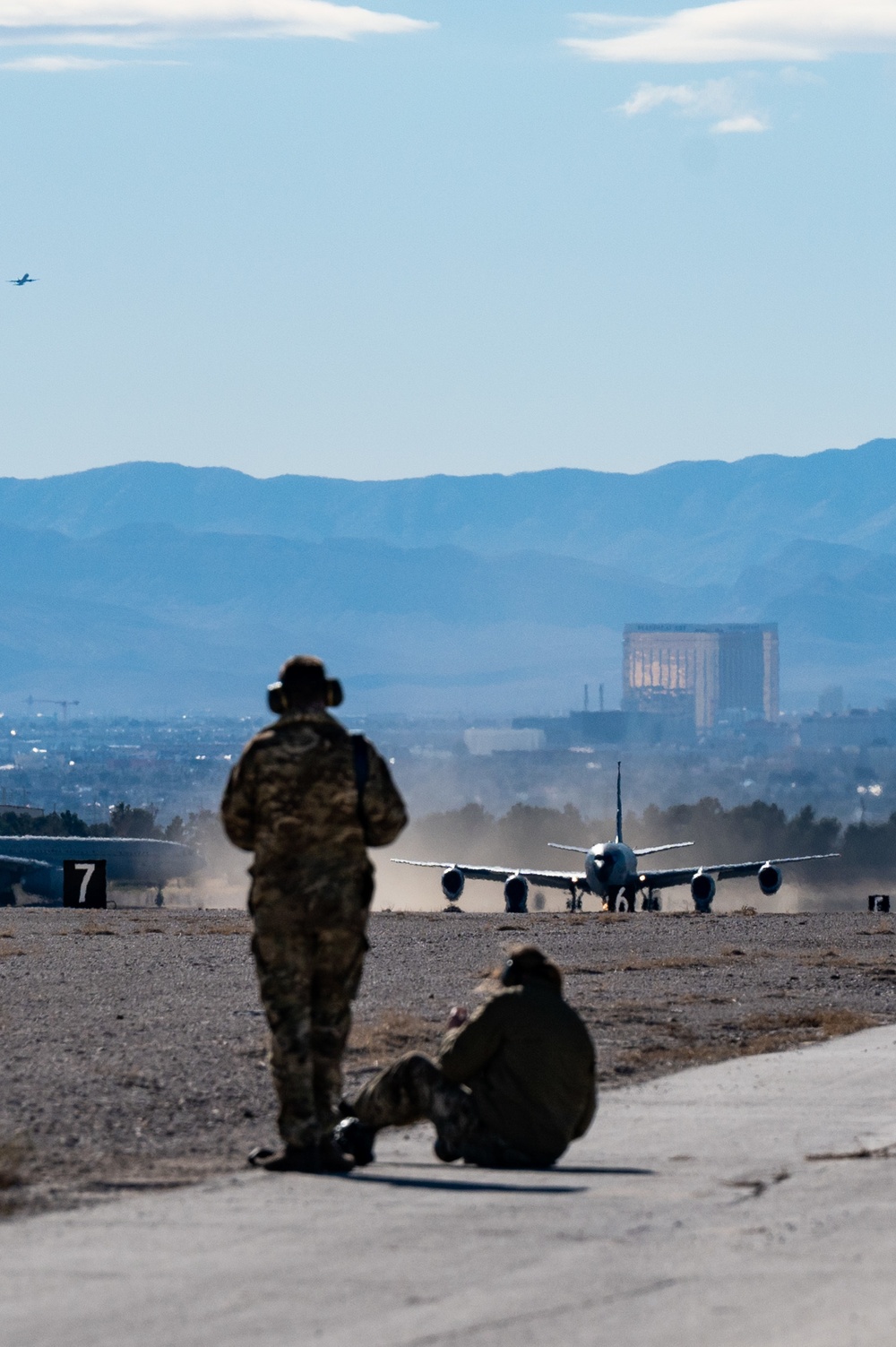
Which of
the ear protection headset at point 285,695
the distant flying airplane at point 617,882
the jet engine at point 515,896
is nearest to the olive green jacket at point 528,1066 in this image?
the ear protection headset at point 285,695

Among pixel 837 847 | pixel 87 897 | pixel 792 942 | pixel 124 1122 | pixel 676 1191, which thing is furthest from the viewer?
pixel 837 847

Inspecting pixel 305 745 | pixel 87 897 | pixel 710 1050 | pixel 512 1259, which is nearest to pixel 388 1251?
pixel 512 1259

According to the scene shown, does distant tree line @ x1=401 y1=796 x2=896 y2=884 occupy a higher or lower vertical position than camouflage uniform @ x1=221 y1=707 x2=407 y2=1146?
higher

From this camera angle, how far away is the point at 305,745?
10727 millimetres

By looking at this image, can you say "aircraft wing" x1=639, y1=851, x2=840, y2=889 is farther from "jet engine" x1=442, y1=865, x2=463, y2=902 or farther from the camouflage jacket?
the camouflage jacket

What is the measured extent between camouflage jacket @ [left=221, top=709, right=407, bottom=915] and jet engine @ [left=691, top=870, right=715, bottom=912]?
5666 centimetres

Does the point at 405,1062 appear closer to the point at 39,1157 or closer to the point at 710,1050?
A: the point at 39,1157

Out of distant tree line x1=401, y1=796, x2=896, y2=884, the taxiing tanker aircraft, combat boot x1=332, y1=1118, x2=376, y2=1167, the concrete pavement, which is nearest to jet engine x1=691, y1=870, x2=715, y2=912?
the taxiing tanker aircraft

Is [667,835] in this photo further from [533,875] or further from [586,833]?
[533,875]

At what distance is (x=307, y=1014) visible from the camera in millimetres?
10539

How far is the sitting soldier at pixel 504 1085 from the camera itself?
1041 centimetres

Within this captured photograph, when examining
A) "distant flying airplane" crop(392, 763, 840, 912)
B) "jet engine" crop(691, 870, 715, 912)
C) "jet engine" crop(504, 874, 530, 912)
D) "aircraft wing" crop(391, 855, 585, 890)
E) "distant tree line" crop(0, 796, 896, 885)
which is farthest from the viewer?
"distant tree line" crop(0, 796, 896, 885)

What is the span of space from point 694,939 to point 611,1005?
18.0m

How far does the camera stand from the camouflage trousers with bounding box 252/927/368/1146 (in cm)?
1048
